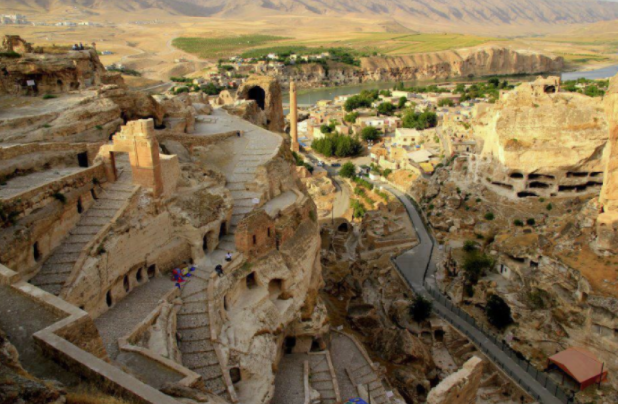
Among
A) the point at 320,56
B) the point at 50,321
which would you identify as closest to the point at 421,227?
the point at 50,321

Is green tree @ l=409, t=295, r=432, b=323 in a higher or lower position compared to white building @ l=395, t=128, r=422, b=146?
lower

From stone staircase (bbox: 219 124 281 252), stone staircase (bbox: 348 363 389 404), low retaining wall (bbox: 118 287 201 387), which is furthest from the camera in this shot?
stone staircase (bbox: 219 124 281 252)

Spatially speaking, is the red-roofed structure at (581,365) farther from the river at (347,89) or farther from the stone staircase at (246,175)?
the river at (347,89)

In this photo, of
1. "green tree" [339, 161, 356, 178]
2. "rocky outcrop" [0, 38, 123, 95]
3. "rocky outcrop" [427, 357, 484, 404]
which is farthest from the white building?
"rocky outcrop" [427, 357, 484, 404]

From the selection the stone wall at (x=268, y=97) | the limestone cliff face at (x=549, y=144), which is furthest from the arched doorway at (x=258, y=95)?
the limestone cliff face at (x=549, y=144)

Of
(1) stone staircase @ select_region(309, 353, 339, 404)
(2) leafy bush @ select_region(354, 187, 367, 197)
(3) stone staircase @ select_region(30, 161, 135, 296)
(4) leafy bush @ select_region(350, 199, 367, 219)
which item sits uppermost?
(3) stone staircase @ select_region(30, 161, 135, 296)

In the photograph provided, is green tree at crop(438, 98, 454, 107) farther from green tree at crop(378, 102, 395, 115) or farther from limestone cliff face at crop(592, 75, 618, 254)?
limestone cliff face at crop(592, 75, 618, 254)

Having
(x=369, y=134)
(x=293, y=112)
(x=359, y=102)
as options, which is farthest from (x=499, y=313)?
(x=359, y=102)
